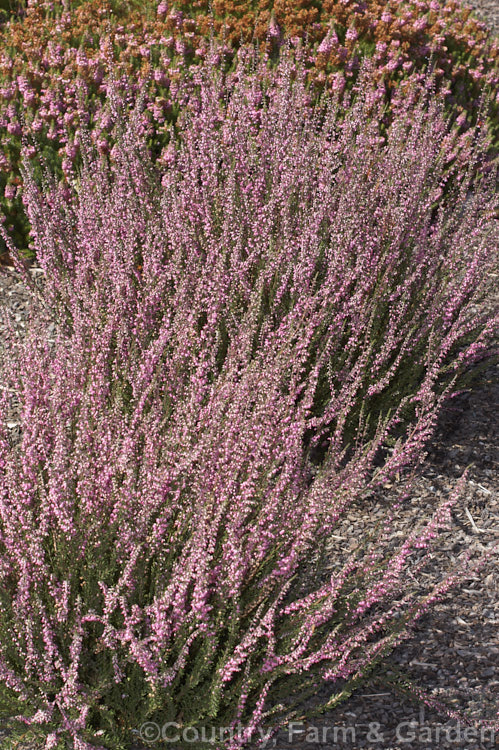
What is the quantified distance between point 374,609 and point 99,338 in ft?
5.15

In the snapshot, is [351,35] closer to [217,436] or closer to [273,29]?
[273,29]

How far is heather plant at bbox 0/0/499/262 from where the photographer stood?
5.34m

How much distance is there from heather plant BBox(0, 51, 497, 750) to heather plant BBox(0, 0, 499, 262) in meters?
0.70

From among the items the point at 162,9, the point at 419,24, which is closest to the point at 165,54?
the point at 162,9

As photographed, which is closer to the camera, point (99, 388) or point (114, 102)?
point (99, 388)

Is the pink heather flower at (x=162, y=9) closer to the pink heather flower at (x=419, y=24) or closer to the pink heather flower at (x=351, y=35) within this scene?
the pink heather flower at (x=351, y=35)

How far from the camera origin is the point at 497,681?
112 inches

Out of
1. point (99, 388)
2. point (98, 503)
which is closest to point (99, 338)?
point (99, 388)

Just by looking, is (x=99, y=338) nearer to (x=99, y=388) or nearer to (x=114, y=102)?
(x=99, y=388)

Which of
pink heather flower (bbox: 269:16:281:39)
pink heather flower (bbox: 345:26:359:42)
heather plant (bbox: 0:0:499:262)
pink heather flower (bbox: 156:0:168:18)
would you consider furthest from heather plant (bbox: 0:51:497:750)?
pink heather flower (bbox: 156:0:168:18)

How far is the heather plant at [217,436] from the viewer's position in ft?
7.65

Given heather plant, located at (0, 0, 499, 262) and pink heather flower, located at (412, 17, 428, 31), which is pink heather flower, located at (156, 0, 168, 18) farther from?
pink heather flower, located at (412, 17, 428, 31)

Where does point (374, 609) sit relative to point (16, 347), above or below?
below

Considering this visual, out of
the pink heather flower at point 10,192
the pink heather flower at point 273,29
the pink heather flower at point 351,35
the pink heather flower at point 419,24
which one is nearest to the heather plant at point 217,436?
the pink heather flower at point 10,192
